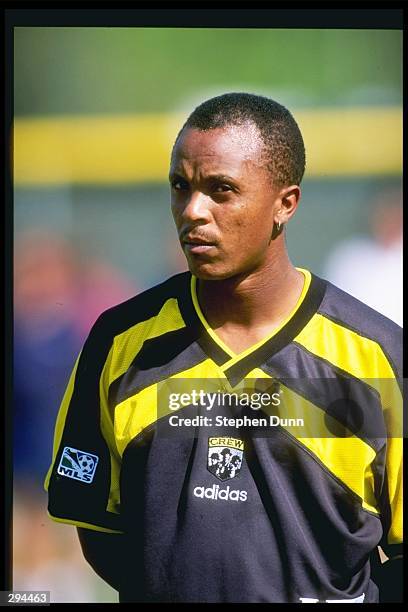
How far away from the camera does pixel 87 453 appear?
125 inches

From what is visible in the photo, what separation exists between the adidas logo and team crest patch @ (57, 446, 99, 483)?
38 cm

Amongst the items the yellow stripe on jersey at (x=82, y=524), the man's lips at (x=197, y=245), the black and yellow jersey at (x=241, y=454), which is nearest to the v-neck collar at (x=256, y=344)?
the black and yellow jersey at (x=241, y=454)

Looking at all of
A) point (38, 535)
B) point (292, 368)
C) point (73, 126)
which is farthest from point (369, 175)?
point (38, 535)

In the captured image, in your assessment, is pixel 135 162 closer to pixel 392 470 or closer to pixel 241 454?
pixel 241 454

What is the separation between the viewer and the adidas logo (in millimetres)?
2998

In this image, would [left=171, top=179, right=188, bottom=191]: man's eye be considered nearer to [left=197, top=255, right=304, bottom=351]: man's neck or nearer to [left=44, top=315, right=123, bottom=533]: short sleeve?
[left=197, top=255, right=304, bottom=351]: man's neck

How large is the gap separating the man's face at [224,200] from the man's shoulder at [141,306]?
167 millimetres

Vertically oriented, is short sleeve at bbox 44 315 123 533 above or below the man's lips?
below

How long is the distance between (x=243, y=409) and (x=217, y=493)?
0.93 ft

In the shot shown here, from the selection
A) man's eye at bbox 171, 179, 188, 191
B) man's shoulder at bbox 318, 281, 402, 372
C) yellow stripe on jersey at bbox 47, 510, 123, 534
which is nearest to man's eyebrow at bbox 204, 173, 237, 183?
man's eye at bbox 171, 179, 188, 191

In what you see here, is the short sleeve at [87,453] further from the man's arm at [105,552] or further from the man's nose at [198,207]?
the man's nose at [198,207]

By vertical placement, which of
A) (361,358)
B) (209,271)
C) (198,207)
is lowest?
(361,358)

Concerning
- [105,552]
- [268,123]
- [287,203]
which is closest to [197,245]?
[287,203]

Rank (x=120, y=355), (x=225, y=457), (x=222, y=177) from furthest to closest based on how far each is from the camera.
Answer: (x=120, y=355), (x=225, y=457), (x=222, y=177)
